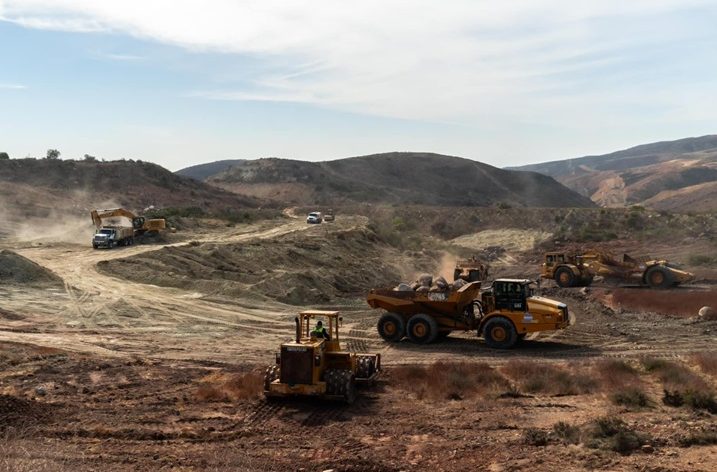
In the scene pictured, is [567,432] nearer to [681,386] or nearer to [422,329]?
[681,386]

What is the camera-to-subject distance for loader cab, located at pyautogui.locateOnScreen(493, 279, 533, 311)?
21203mm

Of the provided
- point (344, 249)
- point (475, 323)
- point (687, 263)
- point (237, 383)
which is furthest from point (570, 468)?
point (687, 263)

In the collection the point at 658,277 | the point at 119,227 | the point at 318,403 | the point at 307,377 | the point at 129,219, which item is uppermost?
the point at 129,219

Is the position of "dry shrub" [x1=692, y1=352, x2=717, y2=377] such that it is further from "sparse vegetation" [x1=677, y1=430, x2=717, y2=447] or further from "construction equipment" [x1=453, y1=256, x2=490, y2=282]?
"construction equipment" [x1=453, y1=256, x2=490, y2=282]

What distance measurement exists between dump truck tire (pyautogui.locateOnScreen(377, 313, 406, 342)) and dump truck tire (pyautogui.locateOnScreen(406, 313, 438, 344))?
9.6 inches

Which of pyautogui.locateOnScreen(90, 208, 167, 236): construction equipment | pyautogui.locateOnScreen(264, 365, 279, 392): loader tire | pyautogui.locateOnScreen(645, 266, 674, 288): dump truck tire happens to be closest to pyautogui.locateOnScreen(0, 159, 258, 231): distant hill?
pyautogui.locateOnScreen(90, 208, 167, 236): construction equipment

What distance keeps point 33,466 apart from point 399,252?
44964 mm

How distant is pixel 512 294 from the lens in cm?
2136

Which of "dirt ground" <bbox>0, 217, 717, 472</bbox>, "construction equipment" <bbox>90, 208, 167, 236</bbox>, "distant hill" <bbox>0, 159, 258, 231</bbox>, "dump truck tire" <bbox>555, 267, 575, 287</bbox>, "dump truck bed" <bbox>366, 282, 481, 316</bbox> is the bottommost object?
"dirt ground" <bbox>0, 217, 717, 472</bbox>

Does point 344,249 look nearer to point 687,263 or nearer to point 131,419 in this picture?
point 687,263

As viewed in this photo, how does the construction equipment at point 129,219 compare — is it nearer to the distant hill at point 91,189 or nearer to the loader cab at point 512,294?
the distant hill at point 91,189

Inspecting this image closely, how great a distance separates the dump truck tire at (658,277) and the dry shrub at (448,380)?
70.2 ft

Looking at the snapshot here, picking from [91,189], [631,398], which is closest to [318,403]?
[631,398]

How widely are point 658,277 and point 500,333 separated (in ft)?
60.9
